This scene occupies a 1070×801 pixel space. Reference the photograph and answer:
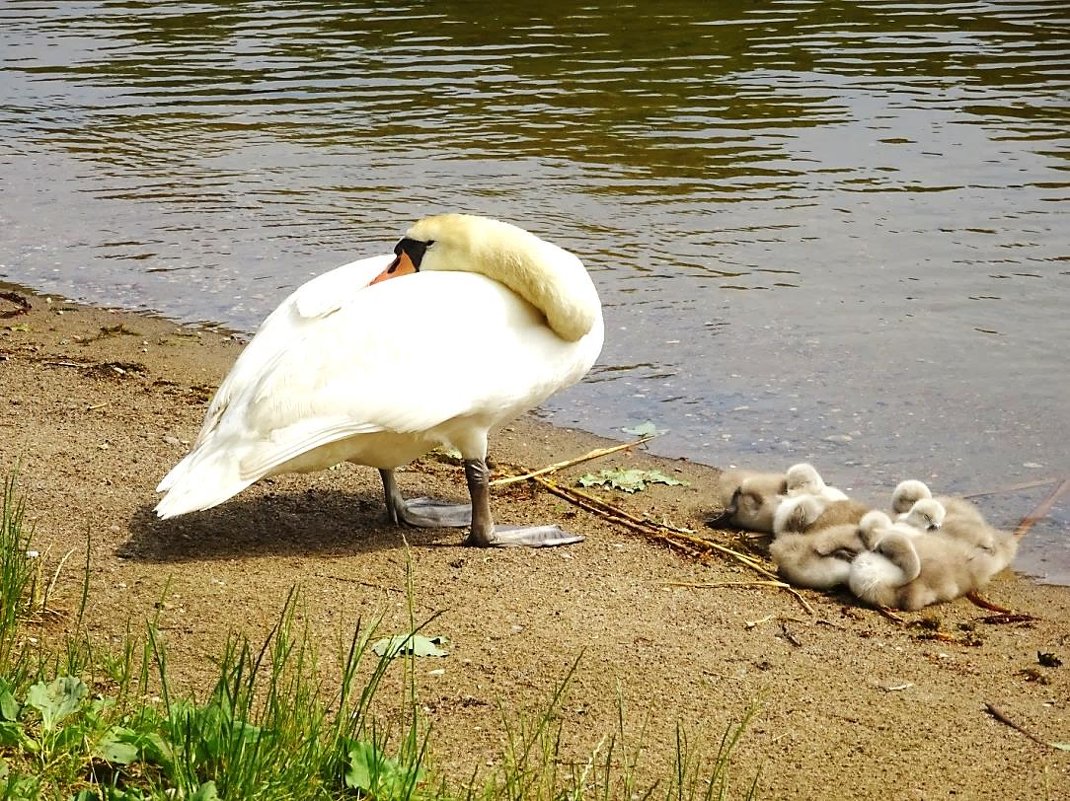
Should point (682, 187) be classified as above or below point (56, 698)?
below

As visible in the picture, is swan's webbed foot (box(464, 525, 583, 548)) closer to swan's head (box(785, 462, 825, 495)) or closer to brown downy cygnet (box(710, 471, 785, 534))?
brown downy cygnet (box(710, 471, 785, 534))

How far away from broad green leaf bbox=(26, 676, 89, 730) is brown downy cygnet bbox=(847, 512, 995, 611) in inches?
119

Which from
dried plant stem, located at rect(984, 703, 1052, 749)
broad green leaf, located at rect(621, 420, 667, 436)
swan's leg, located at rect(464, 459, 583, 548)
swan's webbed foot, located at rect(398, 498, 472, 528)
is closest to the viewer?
dried plant stem, located at rect(984, 703, 1052, 749)

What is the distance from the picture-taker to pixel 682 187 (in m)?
11.4

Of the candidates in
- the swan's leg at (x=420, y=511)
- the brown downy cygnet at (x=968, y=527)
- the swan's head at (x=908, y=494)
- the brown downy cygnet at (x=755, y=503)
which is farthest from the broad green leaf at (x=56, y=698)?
the swan's head at (x=908, y=494)

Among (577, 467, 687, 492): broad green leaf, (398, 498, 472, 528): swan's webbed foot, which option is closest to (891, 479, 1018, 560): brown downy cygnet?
(577, 467, 687, 492): broad green leaf

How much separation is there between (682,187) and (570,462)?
5.14 meters

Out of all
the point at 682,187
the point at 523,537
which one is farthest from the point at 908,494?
the point at 682,187

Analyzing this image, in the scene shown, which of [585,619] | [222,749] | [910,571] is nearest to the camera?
[222,749]

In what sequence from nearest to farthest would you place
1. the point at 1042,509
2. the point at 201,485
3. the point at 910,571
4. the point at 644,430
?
the point at 201,485
the point at 910,571
the point at 1042,509
the point at 644,430

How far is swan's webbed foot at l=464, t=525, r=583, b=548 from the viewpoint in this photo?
5625 mm

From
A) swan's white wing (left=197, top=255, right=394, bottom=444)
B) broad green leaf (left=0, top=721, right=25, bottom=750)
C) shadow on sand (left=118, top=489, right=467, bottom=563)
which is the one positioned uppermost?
swan's white wing (left=197, top=255, right=394, bottom=444)

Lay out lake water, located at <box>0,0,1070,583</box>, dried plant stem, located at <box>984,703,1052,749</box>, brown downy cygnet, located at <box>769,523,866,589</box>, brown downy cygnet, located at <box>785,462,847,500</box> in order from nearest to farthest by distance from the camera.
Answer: dried plant stem, located at <box>984,703,1052,749</box>
brown downy cygnet, located at <box>769,523,866,589</box>
brown downy cygnet, located at <box>785,462,847,500</box>
lake water, located at <box>0,0,1070,583</box>

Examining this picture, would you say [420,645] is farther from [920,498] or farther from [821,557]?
[920,498]
